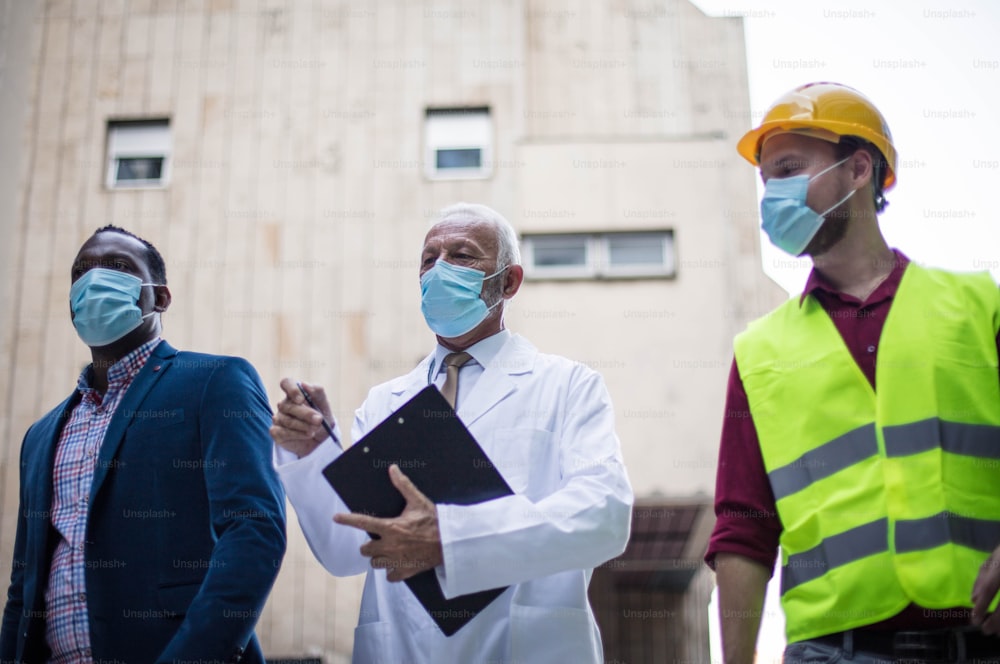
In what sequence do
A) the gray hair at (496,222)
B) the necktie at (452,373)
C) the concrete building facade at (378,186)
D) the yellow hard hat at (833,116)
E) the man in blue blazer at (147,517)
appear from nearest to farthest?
the man in blue blazer at (147,517) → the yellow hard hat at (833,116) → the necktie at (452,373) → the gray hair at (496,222) → the concrete building facade at (378,186)

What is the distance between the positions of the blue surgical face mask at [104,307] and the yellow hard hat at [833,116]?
7.17 feet

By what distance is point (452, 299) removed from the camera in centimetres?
343

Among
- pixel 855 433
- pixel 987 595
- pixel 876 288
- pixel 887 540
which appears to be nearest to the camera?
pixel 987 595

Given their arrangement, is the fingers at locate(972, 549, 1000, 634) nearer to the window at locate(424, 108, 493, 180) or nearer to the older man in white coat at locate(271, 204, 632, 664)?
the older man in white coat at locate(271, 204, 632, 664)

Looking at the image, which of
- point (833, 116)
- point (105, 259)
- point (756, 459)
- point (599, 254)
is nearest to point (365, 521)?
point (756, 459)

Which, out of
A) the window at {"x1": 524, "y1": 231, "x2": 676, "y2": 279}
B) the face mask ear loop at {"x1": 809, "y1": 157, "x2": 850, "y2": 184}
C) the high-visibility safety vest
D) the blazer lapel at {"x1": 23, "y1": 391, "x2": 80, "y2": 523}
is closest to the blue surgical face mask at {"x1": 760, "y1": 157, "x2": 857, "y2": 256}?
the face mask ear loop at {"x1": 809, "y1": 157, "x2": 850, "y2": 184}

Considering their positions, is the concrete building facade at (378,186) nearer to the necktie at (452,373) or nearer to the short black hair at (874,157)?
the necktie at (452,373)

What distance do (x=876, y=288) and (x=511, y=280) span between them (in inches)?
50.9

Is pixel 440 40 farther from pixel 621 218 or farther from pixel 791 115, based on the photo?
pixel 791 115

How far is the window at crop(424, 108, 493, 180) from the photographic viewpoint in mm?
12047

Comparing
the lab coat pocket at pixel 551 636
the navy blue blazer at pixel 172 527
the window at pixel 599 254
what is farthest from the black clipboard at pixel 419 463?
the window at pixel 599 254

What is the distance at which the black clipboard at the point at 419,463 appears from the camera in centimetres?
275

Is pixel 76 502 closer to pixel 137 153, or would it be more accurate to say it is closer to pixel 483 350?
pixel 483 350

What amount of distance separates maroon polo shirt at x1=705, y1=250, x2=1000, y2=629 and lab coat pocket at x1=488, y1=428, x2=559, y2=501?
1.71 feet
